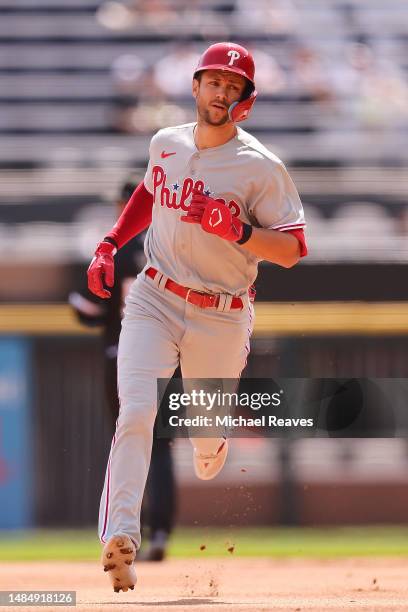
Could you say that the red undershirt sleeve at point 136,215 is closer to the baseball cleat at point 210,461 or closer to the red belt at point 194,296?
the red belt at point 194,296

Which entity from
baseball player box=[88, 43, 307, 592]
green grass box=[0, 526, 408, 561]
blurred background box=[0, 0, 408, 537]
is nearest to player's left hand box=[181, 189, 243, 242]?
baseball player box=[88, 43, 307, 592]

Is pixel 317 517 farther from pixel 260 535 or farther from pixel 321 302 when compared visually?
pixel 321 302

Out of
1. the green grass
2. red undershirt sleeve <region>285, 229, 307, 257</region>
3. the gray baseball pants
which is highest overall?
red undershirt sleeve <region>285, 229, 307, 257</region>

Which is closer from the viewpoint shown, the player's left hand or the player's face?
the player's left hand

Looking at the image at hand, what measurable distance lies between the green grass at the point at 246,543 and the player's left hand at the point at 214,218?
10.2ft

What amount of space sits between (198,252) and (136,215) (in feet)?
1.40

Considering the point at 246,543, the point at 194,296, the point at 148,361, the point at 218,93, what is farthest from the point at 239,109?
the point at 246,543

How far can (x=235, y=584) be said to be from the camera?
17.2 ft

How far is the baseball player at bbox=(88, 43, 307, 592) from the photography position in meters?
3.86

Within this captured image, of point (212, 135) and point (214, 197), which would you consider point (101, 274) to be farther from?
point (212, 135)

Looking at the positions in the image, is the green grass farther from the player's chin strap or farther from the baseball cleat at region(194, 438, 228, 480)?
the player's chin strap

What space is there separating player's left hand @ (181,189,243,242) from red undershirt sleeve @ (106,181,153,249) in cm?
57

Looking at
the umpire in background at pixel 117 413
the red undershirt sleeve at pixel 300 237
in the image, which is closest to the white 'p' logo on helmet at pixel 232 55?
the red undershirt sleeve at pixel 300 237

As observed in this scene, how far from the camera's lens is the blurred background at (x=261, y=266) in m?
7.32
